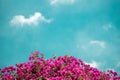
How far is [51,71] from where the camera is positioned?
15.9 meters

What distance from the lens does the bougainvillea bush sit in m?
15.0

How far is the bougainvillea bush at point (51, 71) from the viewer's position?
15023mm

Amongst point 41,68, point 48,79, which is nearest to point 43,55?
point 41,68

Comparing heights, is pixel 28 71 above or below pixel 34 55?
below

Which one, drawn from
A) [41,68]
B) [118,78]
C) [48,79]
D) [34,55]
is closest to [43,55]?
[34,55]

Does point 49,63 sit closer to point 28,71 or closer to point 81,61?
point 28,71

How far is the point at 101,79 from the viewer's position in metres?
16.8

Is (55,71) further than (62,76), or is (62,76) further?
(55,71)

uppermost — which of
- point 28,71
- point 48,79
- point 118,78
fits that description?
point 118,78

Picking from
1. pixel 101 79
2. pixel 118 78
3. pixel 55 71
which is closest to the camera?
pixel 55 71

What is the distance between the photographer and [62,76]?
14664 mm

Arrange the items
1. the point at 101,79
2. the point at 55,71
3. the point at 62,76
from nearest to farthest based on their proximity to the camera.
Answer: the point at 62,76
the point at 55,71
the point at 101,79

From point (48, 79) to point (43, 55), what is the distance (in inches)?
133

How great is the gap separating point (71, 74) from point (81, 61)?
3.99 metres
